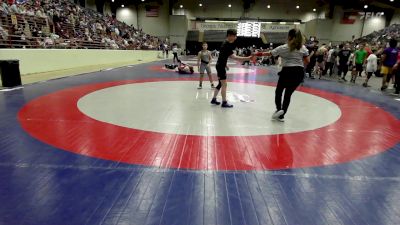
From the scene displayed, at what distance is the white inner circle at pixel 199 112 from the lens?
4406 mm

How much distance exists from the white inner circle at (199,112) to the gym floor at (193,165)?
0.11 ft

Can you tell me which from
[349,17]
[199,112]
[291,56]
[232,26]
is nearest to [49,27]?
[199,112]

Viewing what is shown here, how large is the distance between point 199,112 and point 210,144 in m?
1.73

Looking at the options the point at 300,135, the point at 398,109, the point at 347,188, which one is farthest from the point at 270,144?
the point at 398,109

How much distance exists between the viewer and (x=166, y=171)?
2865mm

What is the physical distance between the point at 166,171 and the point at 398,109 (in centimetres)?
608

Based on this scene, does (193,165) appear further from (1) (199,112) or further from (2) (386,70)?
(2) (386,70)

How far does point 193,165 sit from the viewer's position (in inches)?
119

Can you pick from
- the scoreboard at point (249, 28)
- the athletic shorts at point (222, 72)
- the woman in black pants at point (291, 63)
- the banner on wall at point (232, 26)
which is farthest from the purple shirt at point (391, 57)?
the banner on wall at point (232, 26)

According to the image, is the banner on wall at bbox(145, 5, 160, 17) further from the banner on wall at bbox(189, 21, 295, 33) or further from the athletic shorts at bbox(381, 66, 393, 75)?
the athletic shorts at bbox(381, 66, 393, 75)

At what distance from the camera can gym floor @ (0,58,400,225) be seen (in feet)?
7.11

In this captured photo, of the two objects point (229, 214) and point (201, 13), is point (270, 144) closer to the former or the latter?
point (229, 214)

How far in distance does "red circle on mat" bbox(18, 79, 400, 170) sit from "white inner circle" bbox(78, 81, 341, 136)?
0.26 metres

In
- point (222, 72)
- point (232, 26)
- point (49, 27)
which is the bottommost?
point (222, 72)
